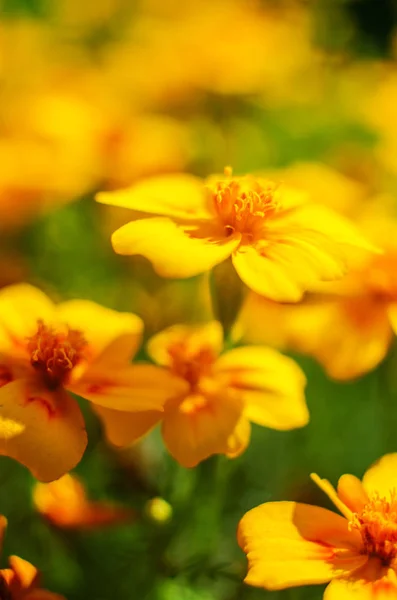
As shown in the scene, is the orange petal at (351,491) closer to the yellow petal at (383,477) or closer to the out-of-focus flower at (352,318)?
the yellow petal at (383,477)

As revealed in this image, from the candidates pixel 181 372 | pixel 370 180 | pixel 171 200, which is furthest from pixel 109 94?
pixel 181 372

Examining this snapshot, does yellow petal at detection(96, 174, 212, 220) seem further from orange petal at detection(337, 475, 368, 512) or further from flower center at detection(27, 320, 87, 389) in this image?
orange petal at detection(337, 475, 368, 512)

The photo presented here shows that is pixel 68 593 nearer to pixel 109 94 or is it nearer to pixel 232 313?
pixel 232 313

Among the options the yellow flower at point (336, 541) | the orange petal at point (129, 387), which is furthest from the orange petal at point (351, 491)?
the orange petal at point (129, 387)

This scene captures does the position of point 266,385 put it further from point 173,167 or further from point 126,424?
point 173,167

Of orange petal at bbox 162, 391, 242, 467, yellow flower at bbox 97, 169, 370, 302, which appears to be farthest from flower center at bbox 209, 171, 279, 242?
orange petal at bbox 162, 391, 242, 467
